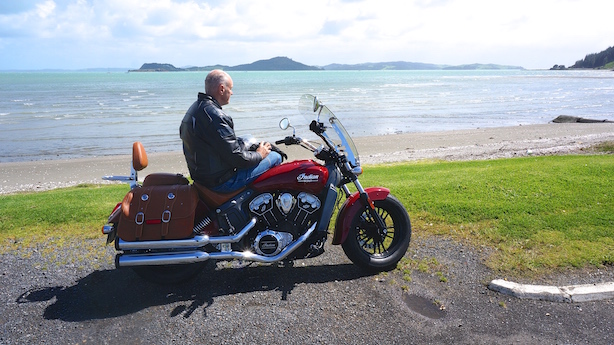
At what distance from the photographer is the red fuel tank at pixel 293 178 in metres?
5.06

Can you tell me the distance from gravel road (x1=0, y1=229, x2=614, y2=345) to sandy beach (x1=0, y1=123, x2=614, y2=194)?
32.2ft

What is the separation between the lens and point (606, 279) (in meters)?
5.01

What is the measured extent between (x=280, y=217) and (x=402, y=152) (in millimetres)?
14976

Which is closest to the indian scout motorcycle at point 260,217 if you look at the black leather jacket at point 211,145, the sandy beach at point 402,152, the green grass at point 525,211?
the black leather jacket at point 211,145

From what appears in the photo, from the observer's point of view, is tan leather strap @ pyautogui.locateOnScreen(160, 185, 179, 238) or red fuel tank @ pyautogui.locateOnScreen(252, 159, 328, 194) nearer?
tan leather strap @ pyautogui.locateOnScreen(160, 185, 179, 238)

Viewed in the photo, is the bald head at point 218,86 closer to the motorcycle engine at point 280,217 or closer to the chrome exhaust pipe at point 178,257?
the motorcycle engine at point 280,217

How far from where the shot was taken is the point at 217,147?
479 cm

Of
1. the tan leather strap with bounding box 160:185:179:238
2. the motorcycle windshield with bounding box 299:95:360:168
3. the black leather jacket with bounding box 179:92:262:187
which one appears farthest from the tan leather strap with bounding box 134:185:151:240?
the motorcycle windshield with bounding box 299:95:360:168

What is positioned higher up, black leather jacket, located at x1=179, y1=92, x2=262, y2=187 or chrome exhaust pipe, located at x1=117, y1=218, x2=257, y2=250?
black leather jacket, located at x1=179, y1=92, x2=262, y2=187

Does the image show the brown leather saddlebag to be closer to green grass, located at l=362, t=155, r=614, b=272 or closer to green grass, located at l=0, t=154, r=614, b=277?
green grass, located at l=0, t=154, r=614, b=277

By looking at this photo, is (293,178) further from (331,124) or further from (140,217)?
(140,217)

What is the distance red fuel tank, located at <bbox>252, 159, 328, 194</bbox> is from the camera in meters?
5.06

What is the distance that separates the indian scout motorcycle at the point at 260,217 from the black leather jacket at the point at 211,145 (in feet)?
0.75

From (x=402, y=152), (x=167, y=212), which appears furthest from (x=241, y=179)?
(x=402, y=152)
